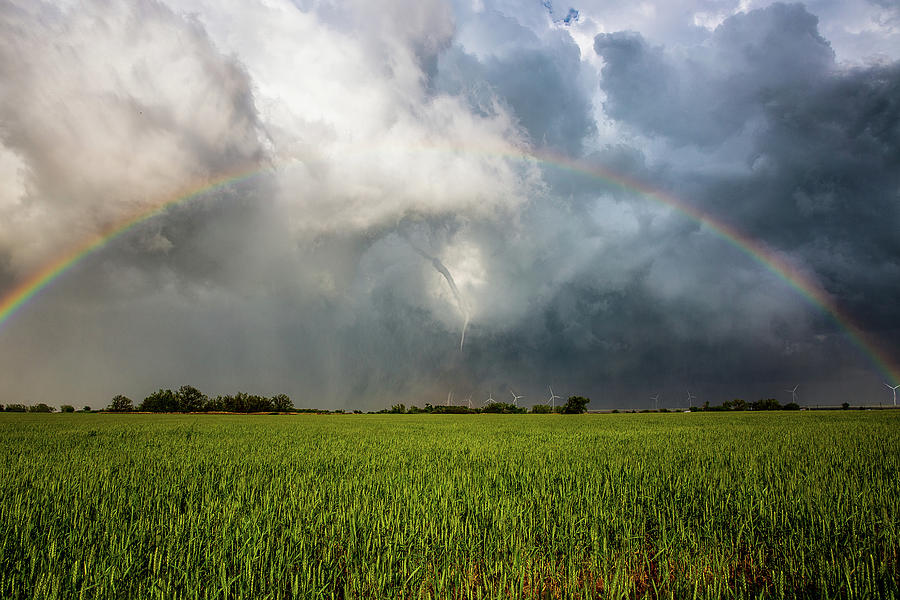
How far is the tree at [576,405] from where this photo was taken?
397 feet

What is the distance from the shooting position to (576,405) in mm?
121188

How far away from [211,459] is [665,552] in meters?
12.7

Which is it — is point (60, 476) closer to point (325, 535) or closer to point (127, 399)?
point (325, 535)

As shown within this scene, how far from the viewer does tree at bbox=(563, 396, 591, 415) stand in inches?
4761

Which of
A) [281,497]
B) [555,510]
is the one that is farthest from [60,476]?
[555,510]

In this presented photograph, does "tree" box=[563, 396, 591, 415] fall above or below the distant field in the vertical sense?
below

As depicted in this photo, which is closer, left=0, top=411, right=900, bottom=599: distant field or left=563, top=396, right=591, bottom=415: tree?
left=0, top=411, right=900, bottom=599: distant field

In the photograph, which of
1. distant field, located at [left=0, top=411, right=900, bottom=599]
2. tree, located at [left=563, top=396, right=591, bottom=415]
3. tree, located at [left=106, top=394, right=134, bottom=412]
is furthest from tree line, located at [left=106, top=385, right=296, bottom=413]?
distant field, located at [left=0, top=411, right=900, bottom=599]

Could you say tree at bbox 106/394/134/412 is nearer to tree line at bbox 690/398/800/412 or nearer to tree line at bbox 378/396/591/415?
tree line at bbox 378/396/591/415

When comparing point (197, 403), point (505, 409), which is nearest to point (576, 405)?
point (505, 409)

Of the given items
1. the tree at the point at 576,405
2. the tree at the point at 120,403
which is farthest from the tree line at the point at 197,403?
Answer: the tree at the point at 576,405

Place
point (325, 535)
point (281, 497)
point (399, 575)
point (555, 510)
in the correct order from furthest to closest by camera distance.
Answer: point (281, 497) < point (555, 510) < point (325, 535) < point (399, 575)

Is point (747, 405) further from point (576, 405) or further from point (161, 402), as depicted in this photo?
point (161, 402)

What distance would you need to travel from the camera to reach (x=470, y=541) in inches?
213
